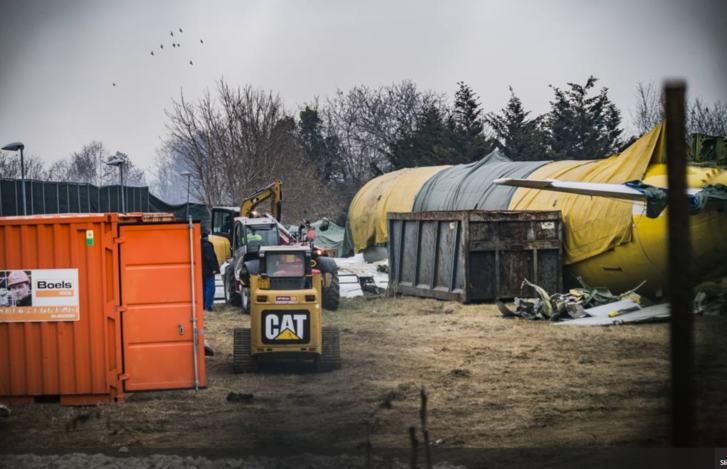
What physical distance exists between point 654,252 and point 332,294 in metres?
6.64

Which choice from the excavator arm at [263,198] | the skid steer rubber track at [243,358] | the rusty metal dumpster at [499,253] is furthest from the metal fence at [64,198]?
the skid steer rubber track at [243,358]

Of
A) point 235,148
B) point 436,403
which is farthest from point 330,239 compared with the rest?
point 436,403

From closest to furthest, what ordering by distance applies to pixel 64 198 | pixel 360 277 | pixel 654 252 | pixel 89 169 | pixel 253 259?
pixel 654 252 < pixel 253 259 < pixel 360 277 < pixel 64 198 < pixel 89 169

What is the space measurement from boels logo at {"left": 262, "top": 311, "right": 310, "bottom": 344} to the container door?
124 cm

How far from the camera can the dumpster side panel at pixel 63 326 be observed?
8.66 meters

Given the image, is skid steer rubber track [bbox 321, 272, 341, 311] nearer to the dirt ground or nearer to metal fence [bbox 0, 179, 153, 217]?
the dirt ground

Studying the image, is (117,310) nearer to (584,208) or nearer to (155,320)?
(155,320)

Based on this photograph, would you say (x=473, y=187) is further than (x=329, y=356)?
Yes

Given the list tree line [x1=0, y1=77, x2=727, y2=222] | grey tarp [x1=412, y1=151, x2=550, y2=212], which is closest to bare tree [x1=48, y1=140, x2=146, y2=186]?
tree line [x1=0, y1=77, x2=727, y2=222]

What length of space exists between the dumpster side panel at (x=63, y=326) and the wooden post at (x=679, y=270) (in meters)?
7.20

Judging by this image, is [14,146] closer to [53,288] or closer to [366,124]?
[53,288]

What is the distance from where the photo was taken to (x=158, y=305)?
905 cm

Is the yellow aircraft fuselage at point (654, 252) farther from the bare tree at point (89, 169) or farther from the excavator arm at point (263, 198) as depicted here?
the bare tree at point (89, 169)

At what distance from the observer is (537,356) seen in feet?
36.6
